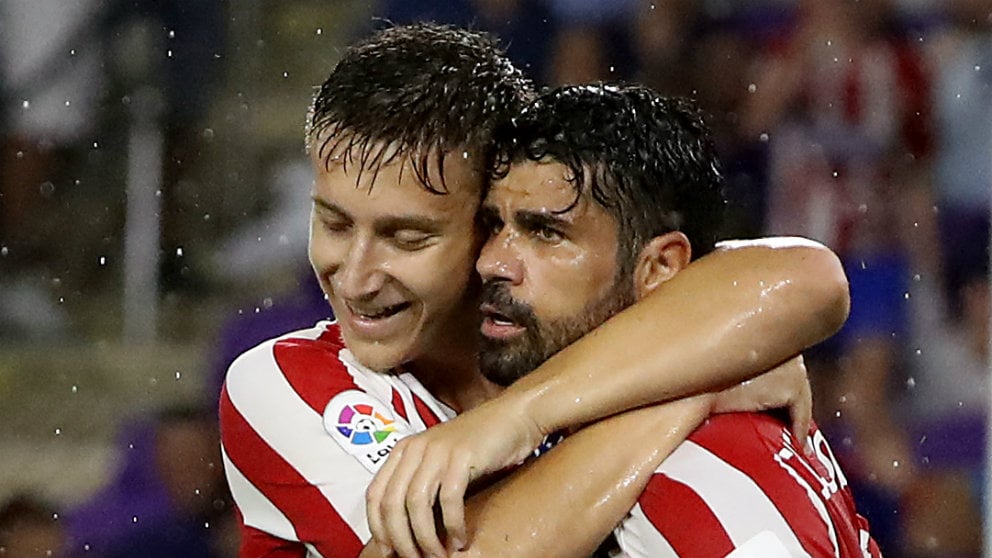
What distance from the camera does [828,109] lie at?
11.0 feet

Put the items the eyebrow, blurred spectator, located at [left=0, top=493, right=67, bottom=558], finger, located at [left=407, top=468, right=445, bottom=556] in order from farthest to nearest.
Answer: blurred spectator, located at [left=0, top=493, right=67, bottom=558] → the eyebrow → finger, located at [left=407, top=468, right=445, bottom=556]

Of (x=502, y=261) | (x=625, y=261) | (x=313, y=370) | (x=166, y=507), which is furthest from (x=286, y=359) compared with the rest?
(x=166, y=507)

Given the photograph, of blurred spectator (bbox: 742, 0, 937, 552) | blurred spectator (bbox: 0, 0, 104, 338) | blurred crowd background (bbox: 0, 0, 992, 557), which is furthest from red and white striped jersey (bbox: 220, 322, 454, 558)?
blurred spectator (bbox: 0, 0, 104, 338)

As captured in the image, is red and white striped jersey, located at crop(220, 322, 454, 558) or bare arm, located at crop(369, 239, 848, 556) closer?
bare arm, located at crop(369, 239, 848, 556)

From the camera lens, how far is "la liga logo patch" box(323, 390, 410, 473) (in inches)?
61.4

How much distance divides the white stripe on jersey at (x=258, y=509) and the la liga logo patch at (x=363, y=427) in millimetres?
116

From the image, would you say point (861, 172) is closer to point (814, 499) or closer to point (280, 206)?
point (280, 206)

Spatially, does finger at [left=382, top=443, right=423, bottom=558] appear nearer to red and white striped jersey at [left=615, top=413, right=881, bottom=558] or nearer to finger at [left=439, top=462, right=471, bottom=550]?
finger at [left=439, top=462, right=471, bottom=550]

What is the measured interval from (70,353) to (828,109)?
1.66m

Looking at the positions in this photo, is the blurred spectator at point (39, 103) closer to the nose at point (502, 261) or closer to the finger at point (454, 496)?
the nose at point (502, 261)

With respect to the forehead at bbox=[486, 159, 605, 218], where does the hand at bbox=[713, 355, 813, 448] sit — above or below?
below

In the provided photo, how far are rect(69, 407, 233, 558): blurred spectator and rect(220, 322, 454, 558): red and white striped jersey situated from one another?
4.88 feet

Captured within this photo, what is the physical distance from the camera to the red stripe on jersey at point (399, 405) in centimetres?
166

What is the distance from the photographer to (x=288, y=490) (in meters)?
1.60
